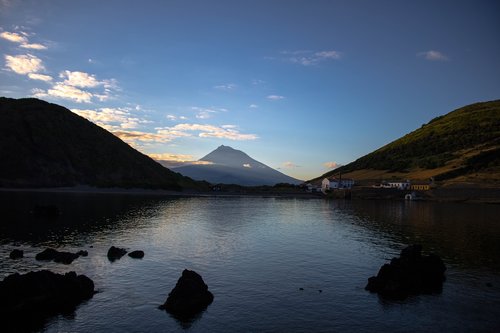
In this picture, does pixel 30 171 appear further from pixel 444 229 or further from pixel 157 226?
pixel 444 229

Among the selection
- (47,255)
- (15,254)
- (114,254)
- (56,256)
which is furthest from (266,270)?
(15,254)

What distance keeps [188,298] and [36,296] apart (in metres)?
13.5

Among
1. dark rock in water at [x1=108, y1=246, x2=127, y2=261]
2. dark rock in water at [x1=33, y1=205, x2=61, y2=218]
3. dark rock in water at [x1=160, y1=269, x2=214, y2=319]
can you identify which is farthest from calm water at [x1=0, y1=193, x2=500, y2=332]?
dark rock in water at [x1=33, y1=205, x2=61, y2=218]

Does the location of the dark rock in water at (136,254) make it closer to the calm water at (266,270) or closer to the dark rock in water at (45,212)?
the calm water at (266,270)

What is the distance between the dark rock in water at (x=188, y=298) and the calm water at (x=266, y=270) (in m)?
1.09

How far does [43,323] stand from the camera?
3089 cm

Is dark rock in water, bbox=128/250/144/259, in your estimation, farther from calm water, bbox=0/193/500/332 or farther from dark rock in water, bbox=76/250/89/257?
dark rock in water, bbox=76/250/89/257

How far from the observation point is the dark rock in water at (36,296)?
3185cm

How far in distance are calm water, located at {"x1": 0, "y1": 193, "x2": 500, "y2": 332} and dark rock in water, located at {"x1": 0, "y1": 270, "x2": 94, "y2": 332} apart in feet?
5.68

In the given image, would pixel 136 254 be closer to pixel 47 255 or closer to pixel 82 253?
pixel 82 253

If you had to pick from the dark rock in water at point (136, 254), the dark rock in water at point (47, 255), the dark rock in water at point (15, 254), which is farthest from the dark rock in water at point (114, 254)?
the dark rock in water at point (15, 254)

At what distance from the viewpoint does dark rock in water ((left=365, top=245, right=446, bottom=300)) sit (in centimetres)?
4091

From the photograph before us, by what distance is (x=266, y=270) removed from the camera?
161ft

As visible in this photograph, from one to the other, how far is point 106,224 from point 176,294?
56.9 meters
